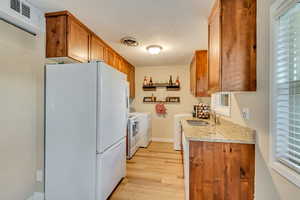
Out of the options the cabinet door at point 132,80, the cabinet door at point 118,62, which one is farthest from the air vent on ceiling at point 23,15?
the cabinet door at point 132,80

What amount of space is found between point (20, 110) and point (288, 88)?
102 inches

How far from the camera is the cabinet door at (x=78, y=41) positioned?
1926mm

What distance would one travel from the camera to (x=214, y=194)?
1.55 metres

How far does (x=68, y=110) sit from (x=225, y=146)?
5.88 feet

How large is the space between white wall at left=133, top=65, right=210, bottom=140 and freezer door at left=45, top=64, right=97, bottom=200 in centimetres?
315

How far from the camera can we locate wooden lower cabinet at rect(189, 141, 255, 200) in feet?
4.97

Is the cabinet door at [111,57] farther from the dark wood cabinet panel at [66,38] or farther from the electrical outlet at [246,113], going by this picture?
the electrical outlet at [246,113]

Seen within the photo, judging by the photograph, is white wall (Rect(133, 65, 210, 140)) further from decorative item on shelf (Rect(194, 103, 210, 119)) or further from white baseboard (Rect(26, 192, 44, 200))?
white baseboard (Rect(26, 192, 44, 200))

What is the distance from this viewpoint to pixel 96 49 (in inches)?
100

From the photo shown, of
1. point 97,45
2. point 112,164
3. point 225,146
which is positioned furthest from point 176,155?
point 97,45

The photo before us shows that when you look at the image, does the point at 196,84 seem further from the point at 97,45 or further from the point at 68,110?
the point at 68,110

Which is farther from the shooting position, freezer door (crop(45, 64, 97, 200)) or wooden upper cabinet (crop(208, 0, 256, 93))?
freezer door (crop(45, 64, 97, 200))

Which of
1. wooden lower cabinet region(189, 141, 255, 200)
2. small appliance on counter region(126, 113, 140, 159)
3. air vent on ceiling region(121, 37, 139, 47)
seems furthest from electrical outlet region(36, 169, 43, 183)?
air vent on ceiling region(121, 37, 139, 47)

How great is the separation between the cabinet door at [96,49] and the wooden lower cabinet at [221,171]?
6.60ft
